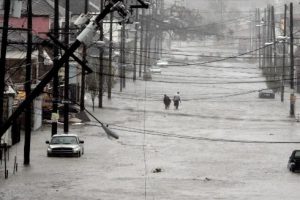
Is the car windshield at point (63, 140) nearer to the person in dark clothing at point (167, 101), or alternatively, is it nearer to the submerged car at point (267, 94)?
the person in dark clothing at point (167, 101)

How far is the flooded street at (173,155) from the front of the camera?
108 feet

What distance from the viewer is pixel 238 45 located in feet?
557

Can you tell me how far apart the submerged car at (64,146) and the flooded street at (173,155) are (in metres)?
0.35

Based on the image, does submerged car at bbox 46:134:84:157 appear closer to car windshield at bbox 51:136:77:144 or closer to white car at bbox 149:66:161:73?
car windshield at bbox 51:136:77:144

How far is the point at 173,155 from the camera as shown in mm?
44500

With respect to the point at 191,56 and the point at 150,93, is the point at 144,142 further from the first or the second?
the point at 191,56

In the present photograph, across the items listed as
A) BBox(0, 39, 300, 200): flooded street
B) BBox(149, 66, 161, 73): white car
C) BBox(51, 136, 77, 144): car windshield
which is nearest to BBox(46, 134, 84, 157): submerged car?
BBox(51, 136, 77, 144): car windshield

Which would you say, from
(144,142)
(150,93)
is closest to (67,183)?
(144,142)

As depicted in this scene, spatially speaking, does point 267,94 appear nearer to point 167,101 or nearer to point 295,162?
point 167,101

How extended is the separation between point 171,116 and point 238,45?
105503 millimetres

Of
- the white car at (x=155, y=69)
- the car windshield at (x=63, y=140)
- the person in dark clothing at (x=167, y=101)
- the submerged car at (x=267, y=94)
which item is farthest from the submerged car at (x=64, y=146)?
the white car at (x=155, y=69)

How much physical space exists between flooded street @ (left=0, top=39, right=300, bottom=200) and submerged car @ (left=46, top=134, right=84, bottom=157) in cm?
35

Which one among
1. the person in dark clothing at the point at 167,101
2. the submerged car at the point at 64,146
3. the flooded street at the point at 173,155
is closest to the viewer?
the flooded street at the point at 173,155

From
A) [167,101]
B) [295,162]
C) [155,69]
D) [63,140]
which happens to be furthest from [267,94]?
[295,162]
